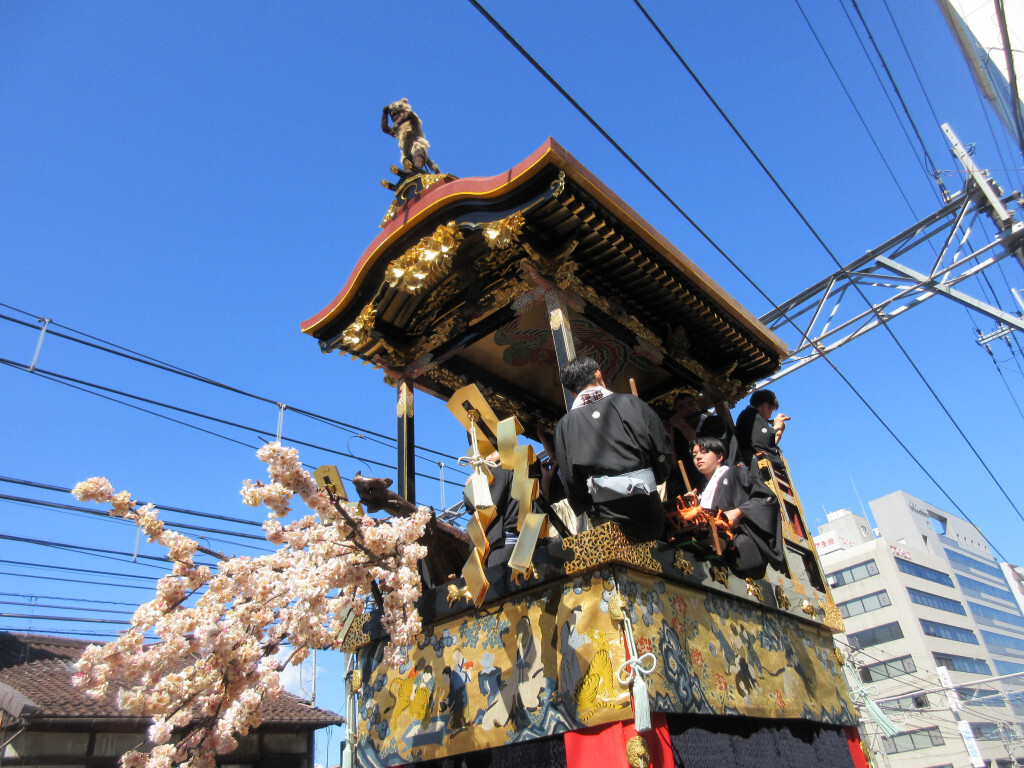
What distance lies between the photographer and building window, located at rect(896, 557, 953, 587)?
2534 inches

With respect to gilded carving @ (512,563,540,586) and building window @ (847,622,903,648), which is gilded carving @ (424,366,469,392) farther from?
building window @ (847,622,903,648)

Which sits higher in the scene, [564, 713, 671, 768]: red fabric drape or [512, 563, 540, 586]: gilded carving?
[512, 563, 540, 586]: gilded carving

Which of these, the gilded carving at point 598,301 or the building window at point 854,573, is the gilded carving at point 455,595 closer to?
the gilded carving at point 598,301

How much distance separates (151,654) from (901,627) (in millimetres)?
70372

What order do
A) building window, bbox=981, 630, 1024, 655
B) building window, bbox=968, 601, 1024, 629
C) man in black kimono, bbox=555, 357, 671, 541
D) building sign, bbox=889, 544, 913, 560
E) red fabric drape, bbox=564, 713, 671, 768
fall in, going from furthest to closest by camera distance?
1. building window, bbox=968, 601, 1024, 629
2. building window, bbox=981, 630, 1024, 655
3. building sign, bbox=889, 544, 913, 560
4. man in black kimono, bbox=555, 357, 671, 541
5. red fabric drape, bbox=564, 713, 671, 768

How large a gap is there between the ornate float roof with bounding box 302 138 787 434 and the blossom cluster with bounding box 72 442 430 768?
2.89 meters

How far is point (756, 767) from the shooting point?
19.2 ft

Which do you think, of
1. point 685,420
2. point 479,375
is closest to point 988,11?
point 685,420

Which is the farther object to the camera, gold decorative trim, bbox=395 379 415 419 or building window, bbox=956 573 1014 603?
building window, bbox=956 573 1014 603

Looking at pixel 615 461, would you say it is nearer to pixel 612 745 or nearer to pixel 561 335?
pixel 561 335

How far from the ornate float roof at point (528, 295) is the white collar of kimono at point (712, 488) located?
6.48ft

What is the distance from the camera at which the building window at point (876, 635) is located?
60812 millimetres

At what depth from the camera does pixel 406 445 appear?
764 cm

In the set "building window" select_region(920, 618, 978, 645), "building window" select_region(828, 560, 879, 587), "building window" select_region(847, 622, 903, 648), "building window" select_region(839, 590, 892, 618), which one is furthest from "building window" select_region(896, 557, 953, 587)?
"building window" select_region(847, 622, 903, 648)
